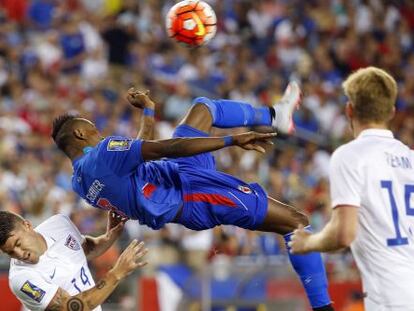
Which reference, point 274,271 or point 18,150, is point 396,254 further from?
point 18,150

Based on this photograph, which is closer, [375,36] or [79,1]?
[79,1]

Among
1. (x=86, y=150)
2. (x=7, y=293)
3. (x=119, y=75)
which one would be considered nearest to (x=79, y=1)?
(x=119, y=75)

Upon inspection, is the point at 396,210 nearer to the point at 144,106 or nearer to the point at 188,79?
the point at 144,106

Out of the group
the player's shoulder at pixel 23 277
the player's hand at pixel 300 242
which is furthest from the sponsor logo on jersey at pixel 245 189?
the player's hand at pixel 300 242

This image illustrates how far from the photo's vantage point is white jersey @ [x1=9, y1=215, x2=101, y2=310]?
6809 mm

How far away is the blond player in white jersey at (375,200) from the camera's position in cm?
520

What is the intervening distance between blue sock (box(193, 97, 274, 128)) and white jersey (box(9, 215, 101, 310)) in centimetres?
138

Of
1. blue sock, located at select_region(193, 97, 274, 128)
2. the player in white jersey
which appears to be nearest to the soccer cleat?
blue sock, located at select_region(193, 97, 274, 128)

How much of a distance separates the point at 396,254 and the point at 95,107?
10197mm

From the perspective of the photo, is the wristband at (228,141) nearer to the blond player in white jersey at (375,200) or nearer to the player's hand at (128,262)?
the player's hand at (128,262)

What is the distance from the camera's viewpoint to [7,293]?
11.6 m

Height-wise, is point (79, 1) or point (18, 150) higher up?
point (79, 1)

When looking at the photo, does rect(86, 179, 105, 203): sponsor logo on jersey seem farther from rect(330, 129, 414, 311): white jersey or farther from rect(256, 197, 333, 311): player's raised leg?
rect(330, 129, 414, 311): white jersey

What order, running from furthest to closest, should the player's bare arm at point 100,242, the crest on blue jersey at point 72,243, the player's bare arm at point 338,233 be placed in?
the player's bare arm at point 100,242 < the crest on blue jersey at point 72,243 < the player's bare arm at point 338,233
